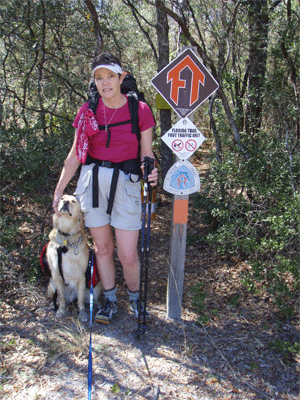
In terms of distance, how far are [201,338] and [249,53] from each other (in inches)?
162

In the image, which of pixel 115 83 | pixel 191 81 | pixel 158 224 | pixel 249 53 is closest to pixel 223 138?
pixel 249 53

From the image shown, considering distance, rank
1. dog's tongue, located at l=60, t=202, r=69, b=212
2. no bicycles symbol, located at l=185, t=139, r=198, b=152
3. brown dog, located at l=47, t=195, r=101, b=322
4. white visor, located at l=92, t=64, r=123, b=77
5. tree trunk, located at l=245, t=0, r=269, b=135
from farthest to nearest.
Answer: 1. tree trunk, located at l=245, t=0, r=269, b=135
2. brown dog, located at l=47, t=195, r=101, b=322
3. dog's tongue, located at l=60, t=202, r=69, b=212
4. no bicycles symbol, located at l=185, t=139, r=198, b=152
5. white visor, located at l=92, t=64, r=123, b=77

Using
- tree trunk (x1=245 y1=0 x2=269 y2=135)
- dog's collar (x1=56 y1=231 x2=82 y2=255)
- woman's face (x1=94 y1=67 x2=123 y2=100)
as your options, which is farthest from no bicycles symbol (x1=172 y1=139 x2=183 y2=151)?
tree trunk (x1=245 y1=0 x2=269 y2=135)

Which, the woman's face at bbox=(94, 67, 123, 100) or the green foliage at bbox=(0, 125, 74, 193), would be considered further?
the green foliage at bbox=(0, 125, 74, 193)

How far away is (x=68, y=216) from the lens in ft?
11.3

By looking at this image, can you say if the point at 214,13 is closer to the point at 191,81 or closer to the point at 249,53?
the point at 249,53

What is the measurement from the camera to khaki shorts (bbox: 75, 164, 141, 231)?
3.23 meters

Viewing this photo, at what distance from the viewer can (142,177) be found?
3.19m

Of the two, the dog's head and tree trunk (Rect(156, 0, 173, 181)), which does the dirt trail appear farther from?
tree trunk (Rect(156, 0, 173, 181))

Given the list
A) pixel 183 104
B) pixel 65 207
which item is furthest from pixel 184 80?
pixel 65 207

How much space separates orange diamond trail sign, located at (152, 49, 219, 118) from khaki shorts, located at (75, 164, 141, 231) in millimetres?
783

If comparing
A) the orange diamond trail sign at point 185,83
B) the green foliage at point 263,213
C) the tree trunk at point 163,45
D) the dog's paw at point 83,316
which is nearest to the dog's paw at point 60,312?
the dog's paw at point 83,316

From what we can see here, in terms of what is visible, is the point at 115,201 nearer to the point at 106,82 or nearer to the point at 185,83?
the point at 106,82

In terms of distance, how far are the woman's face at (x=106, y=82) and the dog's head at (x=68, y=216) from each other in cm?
104
